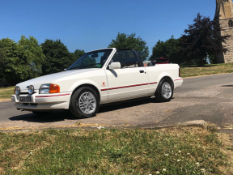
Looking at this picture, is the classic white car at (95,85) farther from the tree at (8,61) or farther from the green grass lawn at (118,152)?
the tree at (8,61)

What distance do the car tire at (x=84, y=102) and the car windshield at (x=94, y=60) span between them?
91 cm

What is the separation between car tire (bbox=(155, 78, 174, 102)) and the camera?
306 inches

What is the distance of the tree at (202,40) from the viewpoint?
4222 centimetres

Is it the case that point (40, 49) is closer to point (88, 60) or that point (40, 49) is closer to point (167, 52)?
point (167, 52)

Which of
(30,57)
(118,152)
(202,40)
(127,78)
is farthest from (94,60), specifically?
(30,57)

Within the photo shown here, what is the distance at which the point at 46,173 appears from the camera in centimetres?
271

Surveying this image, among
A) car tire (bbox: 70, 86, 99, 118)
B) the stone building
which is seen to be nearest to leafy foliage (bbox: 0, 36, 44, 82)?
Result: car tire (bbox: 70, 86, 99, 118)

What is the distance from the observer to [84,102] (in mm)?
5965

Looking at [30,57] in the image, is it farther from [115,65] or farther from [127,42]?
[115,65]

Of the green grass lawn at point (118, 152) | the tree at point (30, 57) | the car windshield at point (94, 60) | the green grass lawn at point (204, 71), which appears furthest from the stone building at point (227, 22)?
the green grass lawn at point (118, 152)

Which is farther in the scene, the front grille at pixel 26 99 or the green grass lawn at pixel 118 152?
the front grille at pixel 26 99

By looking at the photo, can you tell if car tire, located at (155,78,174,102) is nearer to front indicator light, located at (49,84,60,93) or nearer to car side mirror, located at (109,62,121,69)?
car side mirror, located at (109,62,121,69)

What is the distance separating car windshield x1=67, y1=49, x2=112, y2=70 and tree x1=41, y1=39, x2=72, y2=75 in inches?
2325

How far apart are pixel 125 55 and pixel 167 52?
81.9 meters
